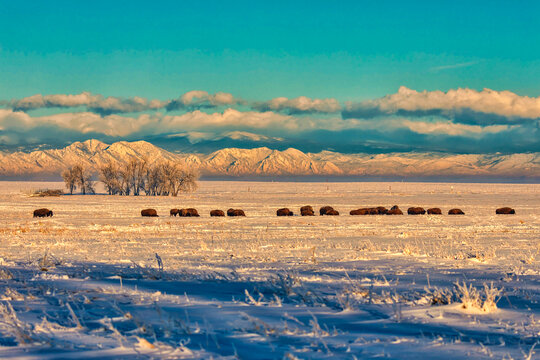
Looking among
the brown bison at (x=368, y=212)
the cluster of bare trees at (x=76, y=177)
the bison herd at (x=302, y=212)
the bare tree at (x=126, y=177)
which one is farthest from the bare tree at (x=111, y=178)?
the brown bison at (x=368, y=212)

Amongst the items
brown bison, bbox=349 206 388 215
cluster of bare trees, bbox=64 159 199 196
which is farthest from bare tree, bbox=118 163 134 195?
brown bison, bbox=349 206 388 215

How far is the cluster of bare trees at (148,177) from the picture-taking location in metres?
98.6

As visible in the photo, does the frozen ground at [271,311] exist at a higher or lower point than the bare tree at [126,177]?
lower

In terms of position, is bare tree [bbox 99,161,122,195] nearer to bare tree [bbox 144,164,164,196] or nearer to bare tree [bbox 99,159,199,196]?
bare tree [bbox 99,159,199,196]

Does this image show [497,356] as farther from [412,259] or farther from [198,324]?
[412,259]

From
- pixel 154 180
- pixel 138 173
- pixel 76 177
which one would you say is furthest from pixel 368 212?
pixel 76 177

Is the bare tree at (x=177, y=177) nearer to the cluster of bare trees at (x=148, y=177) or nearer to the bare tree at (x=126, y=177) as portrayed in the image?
the cluster of bare trees at (x=148, y=177)

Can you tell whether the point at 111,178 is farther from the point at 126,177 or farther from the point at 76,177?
the point at 76,177

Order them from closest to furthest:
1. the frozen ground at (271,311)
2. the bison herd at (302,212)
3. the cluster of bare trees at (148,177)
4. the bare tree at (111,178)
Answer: the frozen ground at (271,311) < the bison herd at (302,212) < the cluster of bare trees at (148,177) < the bare tree at (111,178)

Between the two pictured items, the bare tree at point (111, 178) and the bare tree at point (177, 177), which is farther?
the bare tree at point (111, 178)

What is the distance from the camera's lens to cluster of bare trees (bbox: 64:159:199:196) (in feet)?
323

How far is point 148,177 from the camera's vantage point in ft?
328

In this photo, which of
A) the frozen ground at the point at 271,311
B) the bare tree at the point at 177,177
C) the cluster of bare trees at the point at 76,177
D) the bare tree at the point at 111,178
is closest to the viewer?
the frozen ground at the point at 271,311

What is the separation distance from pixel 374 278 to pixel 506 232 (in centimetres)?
2095
